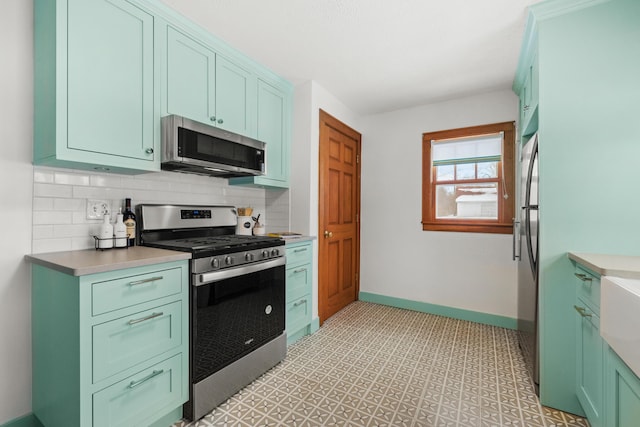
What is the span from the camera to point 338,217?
11.5 feet

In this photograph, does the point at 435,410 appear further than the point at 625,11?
Yes

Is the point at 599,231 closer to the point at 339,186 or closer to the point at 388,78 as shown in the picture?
the point at 388,78

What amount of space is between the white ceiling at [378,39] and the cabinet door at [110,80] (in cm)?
35

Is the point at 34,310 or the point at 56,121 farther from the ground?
the point at 56,121

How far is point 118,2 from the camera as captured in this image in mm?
1663

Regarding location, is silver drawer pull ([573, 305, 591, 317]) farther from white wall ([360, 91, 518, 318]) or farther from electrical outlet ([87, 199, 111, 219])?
electrical outlet ([87, 199, 111, 219])

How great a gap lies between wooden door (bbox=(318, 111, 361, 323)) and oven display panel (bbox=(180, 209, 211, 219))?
1.11 metres

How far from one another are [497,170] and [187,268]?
3.15 m

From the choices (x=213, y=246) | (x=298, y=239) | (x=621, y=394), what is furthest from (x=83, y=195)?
(x=621, y=394)

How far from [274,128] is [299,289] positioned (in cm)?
151

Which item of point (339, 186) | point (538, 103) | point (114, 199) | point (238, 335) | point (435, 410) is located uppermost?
point (538, 103)

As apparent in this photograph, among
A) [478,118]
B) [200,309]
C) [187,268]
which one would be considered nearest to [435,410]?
[200,309]

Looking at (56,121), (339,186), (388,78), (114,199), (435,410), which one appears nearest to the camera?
(56,121)

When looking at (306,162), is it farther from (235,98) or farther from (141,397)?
(141,397)
